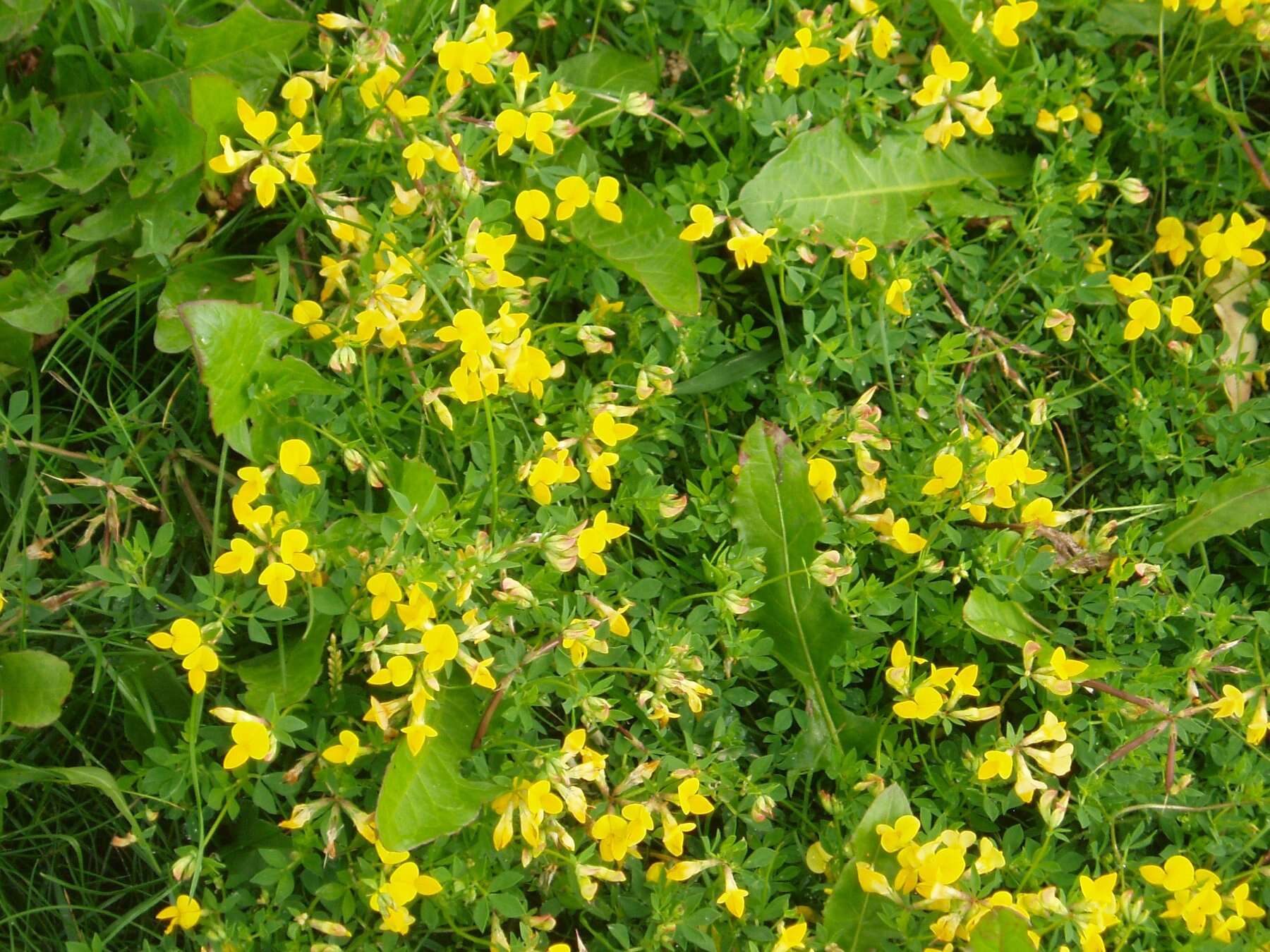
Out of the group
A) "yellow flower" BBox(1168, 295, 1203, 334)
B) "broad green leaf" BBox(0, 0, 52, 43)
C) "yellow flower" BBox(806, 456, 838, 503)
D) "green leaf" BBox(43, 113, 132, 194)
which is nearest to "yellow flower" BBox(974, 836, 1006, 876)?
"yellow flower" BBox(806, 456, 838, 503)

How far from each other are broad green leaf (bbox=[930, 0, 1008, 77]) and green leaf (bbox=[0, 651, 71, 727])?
2.82 m

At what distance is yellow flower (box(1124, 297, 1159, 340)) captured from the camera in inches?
125

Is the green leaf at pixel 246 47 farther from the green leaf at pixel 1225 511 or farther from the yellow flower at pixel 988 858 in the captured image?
the green leaf at pixel 1225 511

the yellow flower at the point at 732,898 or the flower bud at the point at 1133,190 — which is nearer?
the yellow flower at the point at 732,898

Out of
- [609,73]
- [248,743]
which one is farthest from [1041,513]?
[248,743]

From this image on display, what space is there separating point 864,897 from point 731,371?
1.34 meters

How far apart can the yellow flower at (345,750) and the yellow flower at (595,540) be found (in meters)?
0.61

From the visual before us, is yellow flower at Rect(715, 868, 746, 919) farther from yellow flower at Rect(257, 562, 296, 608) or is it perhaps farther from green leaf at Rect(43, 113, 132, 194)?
green leaf at Rect(43, 113, 132, 194)

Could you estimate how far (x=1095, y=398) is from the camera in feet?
11.1

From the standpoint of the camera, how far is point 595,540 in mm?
2471

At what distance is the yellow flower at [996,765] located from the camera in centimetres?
265

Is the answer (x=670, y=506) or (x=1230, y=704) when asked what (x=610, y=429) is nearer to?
(x=670, y=506)

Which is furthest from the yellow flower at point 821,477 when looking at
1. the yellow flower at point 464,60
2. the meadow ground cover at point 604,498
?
the yellow flower at point 464,60

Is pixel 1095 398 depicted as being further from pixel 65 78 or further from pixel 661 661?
pixel 65 78
